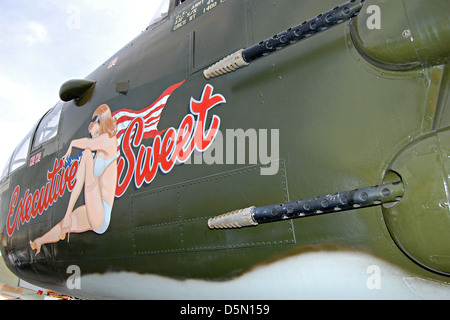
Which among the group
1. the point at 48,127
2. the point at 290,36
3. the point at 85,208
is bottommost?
the point at 85,208

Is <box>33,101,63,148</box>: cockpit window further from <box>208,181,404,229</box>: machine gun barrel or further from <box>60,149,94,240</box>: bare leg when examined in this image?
<box>208,181,404,229</box>: machine gun barrel

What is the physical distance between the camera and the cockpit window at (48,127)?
572cm

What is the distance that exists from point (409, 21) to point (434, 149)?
2.41ft

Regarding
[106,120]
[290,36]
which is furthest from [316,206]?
[106,120]

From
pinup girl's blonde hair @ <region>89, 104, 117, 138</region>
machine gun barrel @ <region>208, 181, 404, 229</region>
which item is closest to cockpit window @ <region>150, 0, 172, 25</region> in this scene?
pinup girl's blonde hair @ <region>89, 104, 117, 138</region>

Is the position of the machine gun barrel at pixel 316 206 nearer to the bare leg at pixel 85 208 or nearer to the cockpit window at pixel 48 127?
the bare leg at pixel 85 208

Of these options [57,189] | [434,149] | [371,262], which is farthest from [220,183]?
[57,189]

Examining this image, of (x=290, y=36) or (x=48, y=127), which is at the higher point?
(x=48, y=127)

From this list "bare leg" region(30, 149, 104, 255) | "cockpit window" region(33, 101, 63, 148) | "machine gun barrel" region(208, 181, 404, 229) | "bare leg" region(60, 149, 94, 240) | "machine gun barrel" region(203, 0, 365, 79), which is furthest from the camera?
"cockpit window" region(33, 101, 63, 148)

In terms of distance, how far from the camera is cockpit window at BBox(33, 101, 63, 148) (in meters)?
5.72

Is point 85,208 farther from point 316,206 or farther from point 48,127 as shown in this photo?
point 316,206

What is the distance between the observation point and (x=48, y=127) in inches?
234

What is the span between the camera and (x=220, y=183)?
306 centimetres
